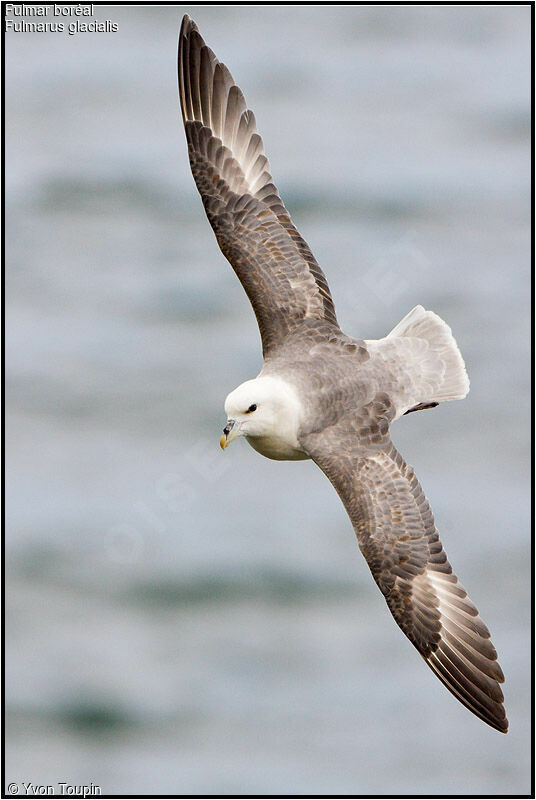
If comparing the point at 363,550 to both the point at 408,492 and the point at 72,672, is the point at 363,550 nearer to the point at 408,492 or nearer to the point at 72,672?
the point at 408,492

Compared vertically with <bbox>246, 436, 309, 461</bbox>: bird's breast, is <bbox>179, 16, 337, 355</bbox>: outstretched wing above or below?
above

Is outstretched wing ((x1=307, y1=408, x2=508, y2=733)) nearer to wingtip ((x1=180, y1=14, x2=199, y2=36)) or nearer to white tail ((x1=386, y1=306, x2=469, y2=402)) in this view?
white tail ((x1=386, y1=306, x2=469, y2=402))

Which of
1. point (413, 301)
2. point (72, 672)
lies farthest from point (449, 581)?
point (413, 301)

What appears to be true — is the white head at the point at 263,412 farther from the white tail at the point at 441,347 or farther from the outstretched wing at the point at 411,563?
the white tail at the point at 441,347

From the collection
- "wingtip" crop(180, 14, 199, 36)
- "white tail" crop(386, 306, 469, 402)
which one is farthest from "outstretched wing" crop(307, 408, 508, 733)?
"wingtip" crop(180, 14, 199, 36)

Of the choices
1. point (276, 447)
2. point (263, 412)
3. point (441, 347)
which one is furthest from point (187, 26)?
point (276, 447)

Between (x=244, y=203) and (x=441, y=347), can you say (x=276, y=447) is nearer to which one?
(x=441, y=347)

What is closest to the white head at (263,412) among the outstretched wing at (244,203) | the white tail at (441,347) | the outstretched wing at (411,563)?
the outstretched wing at (411,563)
